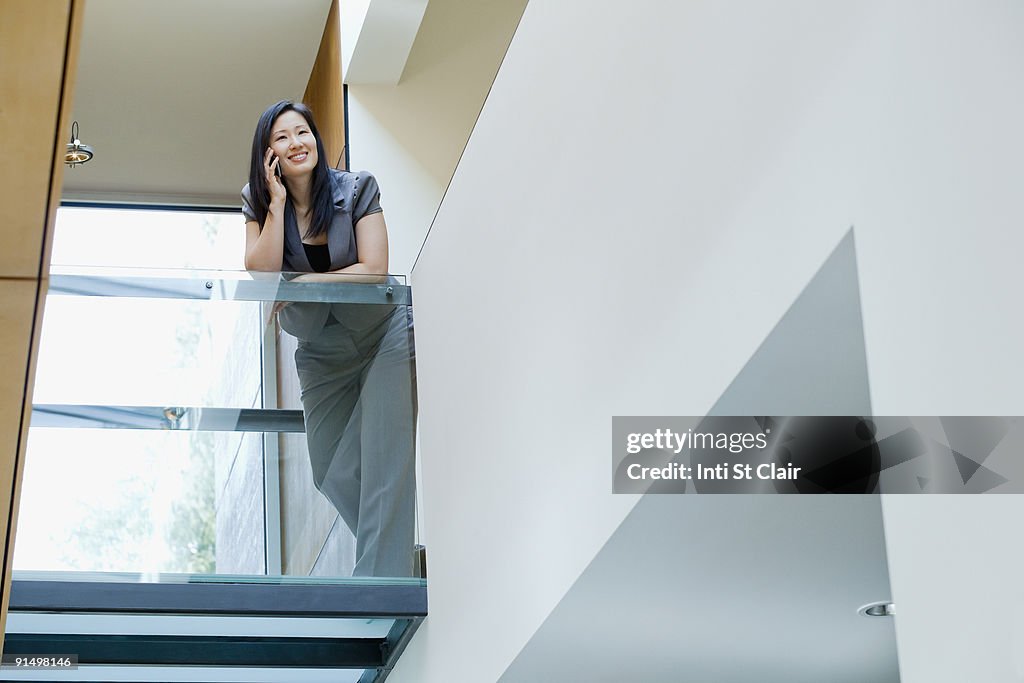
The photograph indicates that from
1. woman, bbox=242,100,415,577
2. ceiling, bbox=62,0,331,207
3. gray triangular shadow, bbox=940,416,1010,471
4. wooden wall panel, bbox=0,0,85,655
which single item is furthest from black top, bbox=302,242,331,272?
gray triangular shadow, bbox=940,416,1010,471

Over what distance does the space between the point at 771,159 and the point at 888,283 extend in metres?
0.37

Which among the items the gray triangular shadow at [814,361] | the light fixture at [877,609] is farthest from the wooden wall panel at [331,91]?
the gray triangular shadow at [814,361]

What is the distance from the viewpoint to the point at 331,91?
586 cm

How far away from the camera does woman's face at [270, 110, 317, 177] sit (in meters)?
4.05

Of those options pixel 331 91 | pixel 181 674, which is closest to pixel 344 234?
pixel 181 674

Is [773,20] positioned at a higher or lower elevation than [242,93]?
lower

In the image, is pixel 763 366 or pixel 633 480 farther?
pixel 633 480

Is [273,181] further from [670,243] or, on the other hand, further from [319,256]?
[670,243]

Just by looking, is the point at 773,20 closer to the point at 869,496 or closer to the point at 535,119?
the point at 535,119

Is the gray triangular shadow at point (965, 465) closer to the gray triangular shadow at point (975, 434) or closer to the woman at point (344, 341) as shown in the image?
the gray triangular shadow at point (975, 434)

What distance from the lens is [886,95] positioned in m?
1.55

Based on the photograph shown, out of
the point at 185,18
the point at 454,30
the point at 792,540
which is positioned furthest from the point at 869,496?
the point at 185,18

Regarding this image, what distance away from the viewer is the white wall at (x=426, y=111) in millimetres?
5520

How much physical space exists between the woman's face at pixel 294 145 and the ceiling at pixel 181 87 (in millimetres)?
1935
